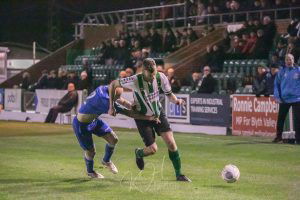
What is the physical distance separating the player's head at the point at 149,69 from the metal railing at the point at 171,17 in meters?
17.0

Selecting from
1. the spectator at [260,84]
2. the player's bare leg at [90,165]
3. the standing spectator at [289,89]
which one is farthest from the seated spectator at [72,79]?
the player's bare leg at [90,165]

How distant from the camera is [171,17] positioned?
34.8 m

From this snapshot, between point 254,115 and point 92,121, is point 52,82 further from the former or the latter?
point 92,121

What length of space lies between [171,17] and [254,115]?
15289 mm

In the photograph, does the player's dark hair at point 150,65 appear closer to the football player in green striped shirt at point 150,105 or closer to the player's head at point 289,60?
the football player in green striped shirt at point 150,105

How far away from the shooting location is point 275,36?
26109mm

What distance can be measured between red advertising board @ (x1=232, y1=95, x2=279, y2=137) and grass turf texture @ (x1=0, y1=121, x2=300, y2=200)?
80 cm

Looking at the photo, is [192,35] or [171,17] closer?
[192,35]

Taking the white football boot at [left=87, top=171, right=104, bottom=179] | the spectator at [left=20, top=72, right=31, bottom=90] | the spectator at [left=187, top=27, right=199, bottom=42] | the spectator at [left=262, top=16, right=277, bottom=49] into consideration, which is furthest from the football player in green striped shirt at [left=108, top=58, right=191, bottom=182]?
the spectator at [left=20, top=72, right=31, bottom=90]

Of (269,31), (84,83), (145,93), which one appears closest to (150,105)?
(145,93)

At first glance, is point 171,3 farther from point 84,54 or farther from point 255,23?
point 255,23

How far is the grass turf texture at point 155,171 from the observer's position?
10336mm

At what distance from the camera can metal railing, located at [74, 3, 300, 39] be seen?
28312 mm

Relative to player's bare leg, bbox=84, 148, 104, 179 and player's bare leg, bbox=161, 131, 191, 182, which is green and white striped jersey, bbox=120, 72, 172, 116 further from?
player's bare leg, bbox=84, 148, 104, 179
